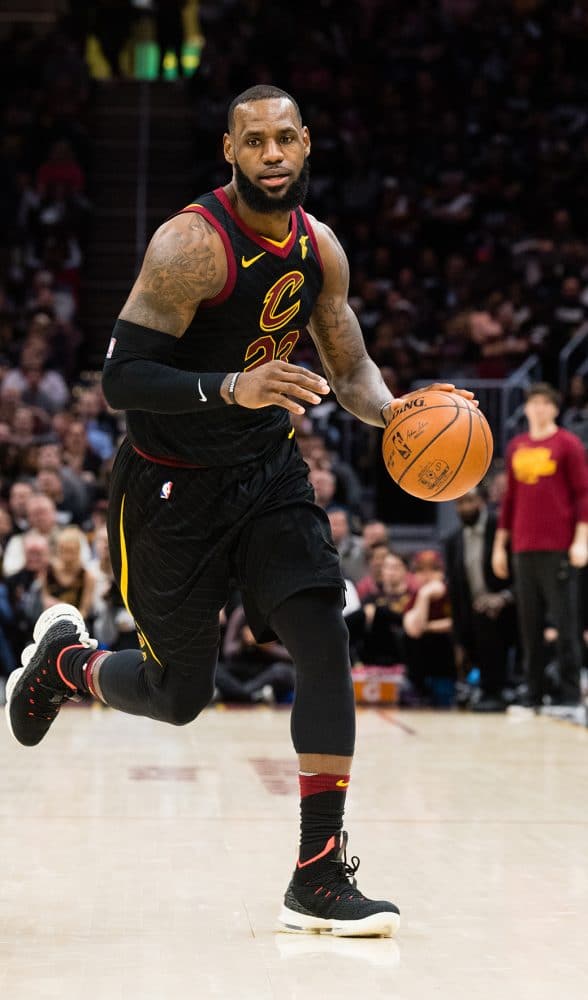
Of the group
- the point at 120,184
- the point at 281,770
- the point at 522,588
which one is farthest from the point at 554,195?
the point at 281,770

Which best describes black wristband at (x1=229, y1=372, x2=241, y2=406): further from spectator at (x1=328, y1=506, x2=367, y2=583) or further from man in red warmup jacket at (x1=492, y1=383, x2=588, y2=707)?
spectator at (x1=328, y1=506, x2=367, y2=583)

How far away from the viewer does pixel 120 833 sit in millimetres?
4566

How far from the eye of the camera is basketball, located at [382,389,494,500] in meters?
3.50

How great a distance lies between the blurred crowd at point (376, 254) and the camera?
10.3m

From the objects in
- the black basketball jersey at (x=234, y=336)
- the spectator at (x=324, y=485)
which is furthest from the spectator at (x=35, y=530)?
the black basketball jersey at (x=234, y=336)

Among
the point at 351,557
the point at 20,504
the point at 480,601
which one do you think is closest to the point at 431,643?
the point at 480,601

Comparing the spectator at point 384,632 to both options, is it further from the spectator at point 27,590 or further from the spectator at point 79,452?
the spectator at point 79,452

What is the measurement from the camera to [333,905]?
336cm

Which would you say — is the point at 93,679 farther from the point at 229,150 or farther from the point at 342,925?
the point at 229,150

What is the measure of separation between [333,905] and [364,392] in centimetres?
126

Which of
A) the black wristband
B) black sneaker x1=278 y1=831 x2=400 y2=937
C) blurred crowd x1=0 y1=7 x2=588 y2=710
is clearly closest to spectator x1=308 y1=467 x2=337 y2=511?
blurred crowd x1=0 y1=7 x2=588 y2=710

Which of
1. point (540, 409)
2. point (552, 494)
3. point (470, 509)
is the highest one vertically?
point (540, 409)

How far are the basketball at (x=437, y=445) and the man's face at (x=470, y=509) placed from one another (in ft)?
22.0

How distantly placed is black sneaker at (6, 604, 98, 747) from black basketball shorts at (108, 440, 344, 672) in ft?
1.74
